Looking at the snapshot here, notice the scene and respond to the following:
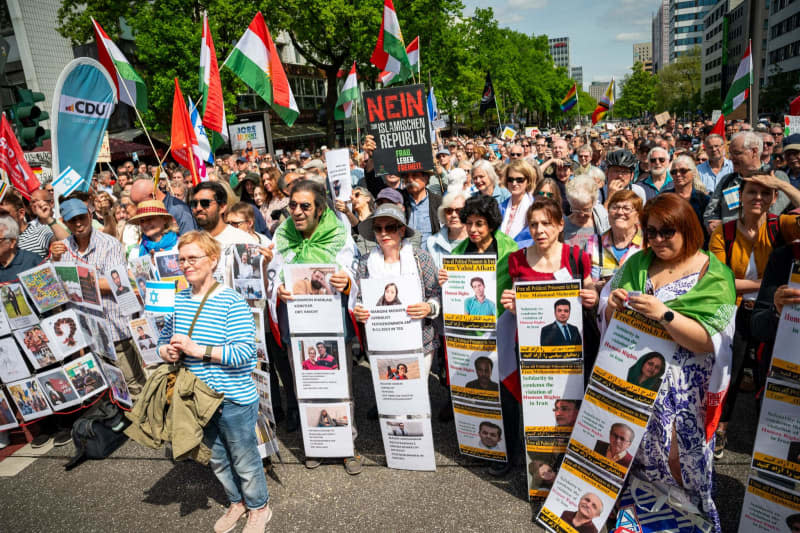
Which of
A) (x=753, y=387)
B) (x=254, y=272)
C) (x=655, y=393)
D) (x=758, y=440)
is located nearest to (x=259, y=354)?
(x=254, y=272)

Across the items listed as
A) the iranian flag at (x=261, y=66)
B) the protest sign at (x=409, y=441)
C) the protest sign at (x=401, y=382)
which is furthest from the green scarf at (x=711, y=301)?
the iranian flag at (x=261, y=66)

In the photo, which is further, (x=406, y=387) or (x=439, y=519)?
(x=406, y=387)

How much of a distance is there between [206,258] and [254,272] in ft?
3.27

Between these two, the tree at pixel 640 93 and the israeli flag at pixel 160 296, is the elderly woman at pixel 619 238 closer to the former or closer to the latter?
A: the israeli flag at pixel 160 296

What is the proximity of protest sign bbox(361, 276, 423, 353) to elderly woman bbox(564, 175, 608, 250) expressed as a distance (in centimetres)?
161

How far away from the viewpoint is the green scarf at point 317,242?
13.3 feet

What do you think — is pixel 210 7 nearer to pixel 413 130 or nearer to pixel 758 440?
pixel 413 130

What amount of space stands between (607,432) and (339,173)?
371 centimetres

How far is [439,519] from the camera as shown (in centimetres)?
343

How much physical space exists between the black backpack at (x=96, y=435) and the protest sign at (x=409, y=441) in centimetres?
266

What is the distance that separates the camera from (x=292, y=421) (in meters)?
4.79

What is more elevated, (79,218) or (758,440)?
(79,218)

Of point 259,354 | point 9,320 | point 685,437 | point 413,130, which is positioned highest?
point 413,130

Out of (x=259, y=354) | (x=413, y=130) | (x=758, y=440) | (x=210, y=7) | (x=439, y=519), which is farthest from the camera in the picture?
(x=210, y=7)
